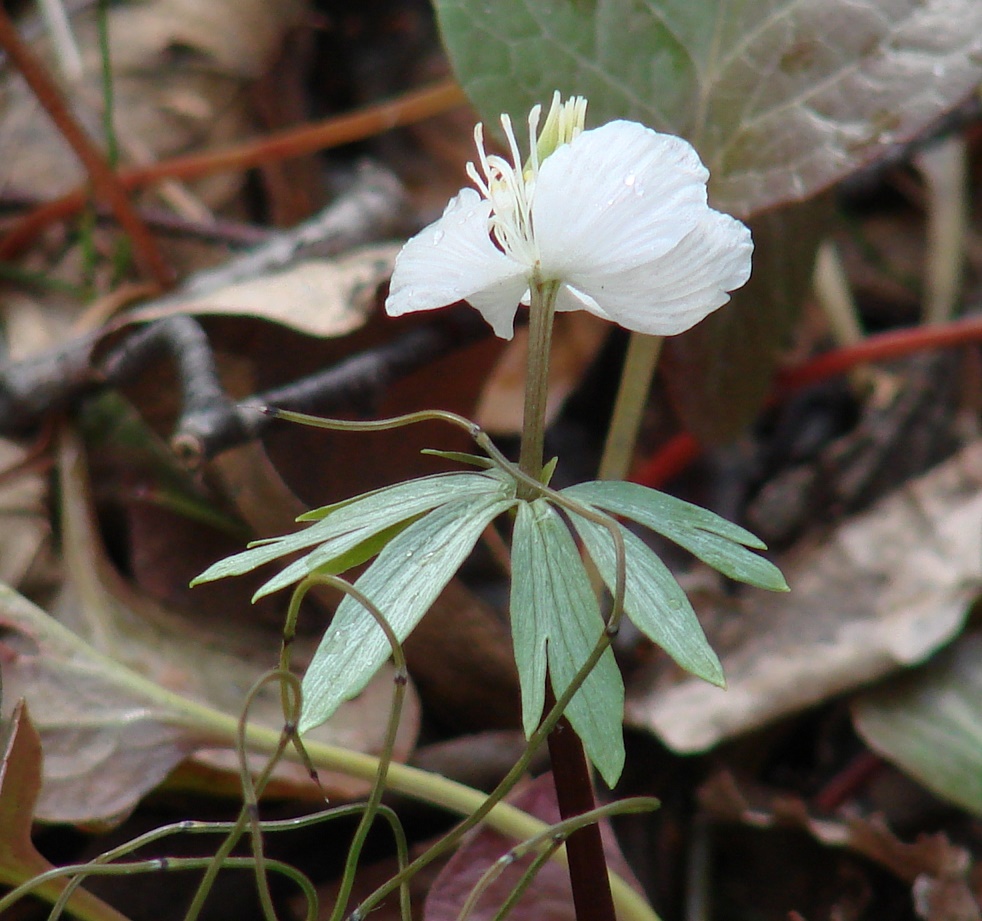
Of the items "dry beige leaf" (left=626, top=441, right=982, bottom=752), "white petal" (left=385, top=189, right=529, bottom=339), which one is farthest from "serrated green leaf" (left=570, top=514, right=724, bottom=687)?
"dry beige leaf" (left=626, top=441, right=982, bottom=752)

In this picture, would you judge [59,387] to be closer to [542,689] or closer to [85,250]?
[85,250]

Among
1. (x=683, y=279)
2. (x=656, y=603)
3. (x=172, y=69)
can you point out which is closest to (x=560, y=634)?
(x=656, y=603)

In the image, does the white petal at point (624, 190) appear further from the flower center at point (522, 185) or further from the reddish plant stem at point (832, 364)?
the reddish plant stem at point (832, 364)

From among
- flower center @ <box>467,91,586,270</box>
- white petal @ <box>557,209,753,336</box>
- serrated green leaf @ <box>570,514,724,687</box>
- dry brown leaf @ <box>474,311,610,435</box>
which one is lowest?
dry brown leaf @ <box>474,311,610,435</box>

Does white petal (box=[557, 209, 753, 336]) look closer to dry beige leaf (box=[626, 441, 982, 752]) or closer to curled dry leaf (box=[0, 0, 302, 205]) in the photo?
dry beige leaf (box=[626, 441, 982, 752])

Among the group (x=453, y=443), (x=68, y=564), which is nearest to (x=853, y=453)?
(x=453, y=443)

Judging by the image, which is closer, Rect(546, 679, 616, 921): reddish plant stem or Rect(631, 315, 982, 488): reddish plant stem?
Rect(546, 679, 616, 921): reddish plant stem
